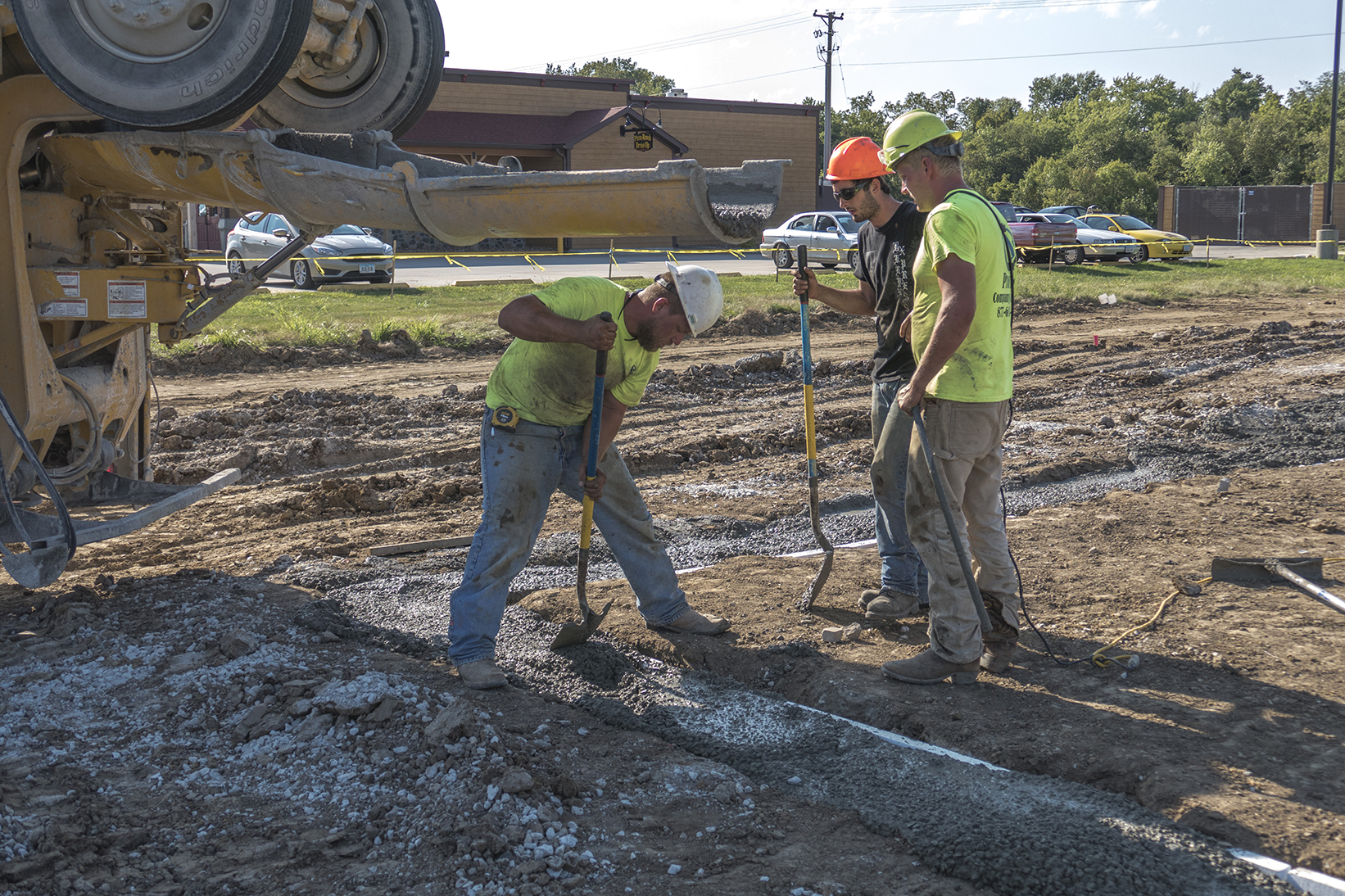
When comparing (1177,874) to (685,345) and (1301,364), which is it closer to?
(1301,364)

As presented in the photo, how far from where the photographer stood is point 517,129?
38.7 metres

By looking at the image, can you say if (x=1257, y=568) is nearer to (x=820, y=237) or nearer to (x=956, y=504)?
(x=956, y=504)

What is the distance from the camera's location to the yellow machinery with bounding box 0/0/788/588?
3.93m

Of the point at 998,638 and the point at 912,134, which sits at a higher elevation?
the point at 912,134

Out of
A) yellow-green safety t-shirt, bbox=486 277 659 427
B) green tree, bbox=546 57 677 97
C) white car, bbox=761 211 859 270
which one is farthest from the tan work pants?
green tree, bbox=546 57 677 97

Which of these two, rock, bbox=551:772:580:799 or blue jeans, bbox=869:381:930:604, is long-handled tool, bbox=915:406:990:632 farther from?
rock, bbox=551:772:580:799

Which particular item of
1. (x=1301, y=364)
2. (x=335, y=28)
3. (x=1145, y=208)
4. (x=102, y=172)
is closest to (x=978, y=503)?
(x=335, y=28)

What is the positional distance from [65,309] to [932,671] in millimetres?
4295

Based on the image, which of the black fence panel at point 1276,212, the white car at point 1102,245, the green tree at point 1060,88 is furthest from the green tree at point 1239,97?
the white car at point 1102,245

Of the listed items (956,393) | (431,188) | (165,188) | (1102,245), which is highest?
(1102,245)

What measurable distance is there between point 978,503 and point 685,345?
35.3 ft

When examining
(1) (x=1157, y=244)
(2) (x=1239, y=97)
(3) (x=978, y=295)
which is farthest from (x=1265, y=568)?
(2) (x=1239, y=97)

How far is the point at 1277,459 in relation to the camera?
829cm

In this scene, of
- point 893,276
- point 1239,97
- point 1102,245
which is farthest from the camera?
point 1239,97
